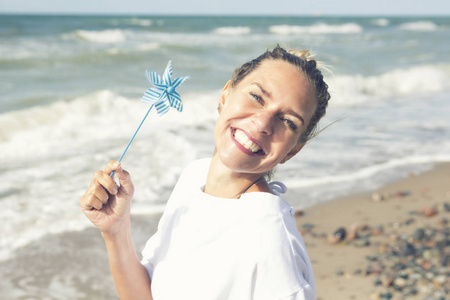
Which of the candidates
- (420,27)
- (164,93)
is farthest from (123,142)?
(420,27)

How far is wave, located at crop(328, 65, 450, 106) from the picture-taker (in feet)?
47.0

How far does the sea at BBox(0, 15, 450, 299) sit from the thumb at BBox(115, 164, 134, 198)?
2.80ft

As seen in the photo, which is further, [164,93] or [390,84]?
[390,84]

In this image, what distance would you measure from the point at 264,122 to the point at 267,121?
1 cm

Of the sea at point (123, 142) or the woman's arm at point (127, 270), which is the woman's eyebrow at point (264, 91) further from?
the woman's arm at point (127, 270)

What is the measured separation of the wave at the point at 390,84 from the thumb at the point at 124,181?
1189 cm

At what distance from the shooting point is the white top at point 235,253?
5.00 feet

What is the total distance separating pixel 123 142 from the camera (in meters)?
8.60

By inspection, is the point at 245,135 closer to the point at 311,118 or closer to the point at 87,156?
the point at 311,118

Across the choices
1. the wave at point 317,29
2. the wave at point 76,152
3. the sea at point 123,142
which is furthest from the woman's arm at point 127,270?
the wave at point 317,29

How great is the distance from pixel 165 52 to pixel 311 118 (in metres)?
Result: 18.5

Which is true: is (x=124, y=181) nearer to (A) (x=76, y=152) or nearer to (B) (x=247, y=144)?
(B) (x=247, y=144)

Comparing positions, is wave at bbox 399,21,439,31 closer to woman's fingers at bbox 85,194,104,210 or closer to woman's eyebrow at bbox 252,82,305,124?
woman's eyebrow at bbox 252,82,305,124

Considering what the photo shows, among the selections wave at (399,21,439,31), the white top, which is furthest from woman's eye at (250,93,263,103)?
wave at (399,21,439,31)
